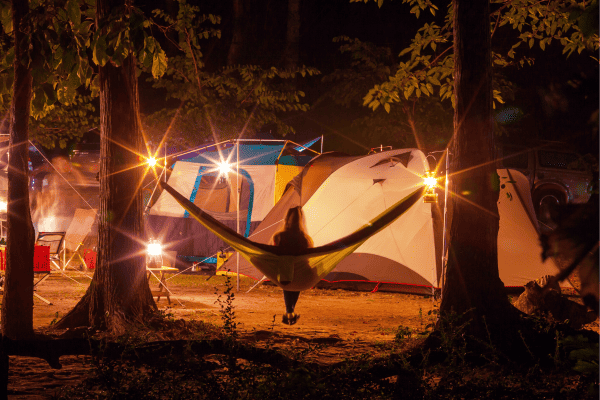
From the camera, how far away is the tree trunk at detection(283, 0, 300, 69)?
15758 mm

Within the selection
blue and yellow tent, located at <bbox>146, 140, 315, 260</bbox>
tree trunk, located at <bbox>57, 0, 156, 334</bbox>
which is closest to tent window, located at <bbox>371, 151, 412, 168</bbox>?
blue and yellow tent, located at <bbox>146, 140, 315, 260</bbox>

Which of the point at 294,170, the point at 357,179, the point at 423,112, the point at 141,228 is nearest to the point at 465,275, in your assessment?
the point at 141,228

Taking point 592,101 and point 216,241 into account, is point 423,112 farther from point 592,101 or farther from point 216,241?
point 592,101

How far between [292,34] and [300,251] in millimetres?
12061

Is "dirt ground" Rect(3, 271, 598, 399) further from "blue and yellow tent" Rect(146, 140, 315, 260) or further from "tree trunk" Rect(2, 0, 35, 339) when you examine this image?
"blue and yellow tent" Rect(146, 140, 315, 260)

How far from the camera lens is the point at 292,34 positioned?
51.8ft

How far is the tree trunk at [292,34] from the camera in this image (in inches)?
620

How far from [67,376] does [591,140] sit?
12.3 ft

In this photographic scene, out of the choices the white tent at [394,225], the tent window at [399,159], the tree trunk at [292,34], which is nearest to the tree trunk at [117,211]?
the white tent at [394,225]

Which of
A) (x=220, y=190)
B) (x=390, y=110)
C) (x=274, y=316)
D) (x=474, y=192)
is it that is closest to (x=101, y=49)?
(x=274, y=316)

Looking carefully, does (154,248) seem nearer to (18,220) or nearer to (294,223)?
(294,223)

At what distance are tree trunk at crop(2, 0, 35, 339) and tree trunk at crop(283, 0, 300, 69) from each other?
1181cm

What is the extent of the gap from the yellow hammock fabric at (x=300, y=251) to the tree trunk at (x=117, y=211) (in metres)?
0.52

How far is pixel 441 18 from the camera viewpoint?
1752cm
